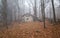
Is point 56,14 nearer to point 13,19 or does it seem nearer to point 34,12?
point 34,12

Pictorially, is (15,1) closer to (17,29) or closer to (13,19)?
(13,19)

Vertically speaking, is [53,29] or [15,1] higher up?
[15,1]

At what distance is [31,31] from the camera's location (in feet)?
12.0

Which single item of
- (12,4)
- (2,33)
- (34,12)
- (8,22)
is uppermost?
(12,4)

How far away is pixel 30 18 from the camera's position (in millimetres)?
3711

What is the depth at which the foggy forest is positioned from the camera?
3.63 metres

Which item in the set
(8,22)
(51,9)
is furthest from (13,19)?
(51,9)

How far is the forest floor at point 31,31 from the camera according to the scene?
3592mm

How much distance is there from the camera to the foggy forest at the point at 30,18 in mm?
3627

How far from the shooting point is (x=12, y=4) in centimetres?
373

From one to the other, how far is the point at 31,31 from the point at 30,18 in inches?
14.7

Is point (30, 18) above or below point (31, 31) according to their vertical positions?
above

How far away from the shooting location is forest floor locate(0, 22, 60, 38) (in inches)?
141

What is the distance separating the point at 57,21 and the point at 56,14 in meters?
0.20
